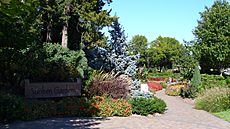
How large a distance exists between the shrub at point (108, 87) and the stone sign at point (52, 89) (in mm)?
764

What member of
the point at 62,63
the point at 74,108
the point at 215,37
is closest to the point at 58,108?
Result: the point at 74,108

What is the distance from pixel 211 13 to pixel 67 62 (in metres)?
31.3

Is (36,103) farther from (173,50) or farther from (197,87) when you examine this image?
(173,50)

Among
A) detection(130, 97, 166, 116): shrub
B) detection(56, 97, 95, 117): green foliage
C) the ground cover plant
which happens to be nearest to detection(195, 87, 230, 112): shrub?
detection(130, 97, 166, 116): shrub

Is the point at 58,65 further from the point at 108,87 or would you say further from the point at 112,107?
the point at 112,107

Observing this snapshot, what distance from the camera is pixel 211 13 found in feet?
136

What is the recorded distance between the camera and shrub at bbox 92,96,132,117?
12.0 meters

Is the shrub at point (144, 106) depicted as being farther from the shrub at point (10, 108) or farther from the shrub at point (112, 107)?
the shrub at point (10, 108)

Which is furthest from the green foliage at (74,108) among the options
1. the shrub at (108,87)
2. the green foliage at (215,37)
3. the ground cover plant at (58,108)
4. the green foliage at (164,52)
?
the green foliage at (164,52)

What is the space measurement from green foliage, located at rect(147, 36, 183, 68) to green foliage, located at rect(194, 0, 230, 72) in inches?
1337

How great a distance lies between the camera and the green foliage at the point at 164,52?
3108 inches

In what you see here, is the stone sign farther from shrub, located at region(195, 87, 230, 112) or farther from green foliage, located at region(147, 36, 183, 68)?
green foliage, located at region(147, 36, 183, 68)

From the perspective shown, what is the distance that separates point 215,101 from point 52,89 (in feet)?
28.2

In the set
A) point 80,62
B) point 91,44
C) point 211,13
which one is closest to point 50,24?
point 91,44
